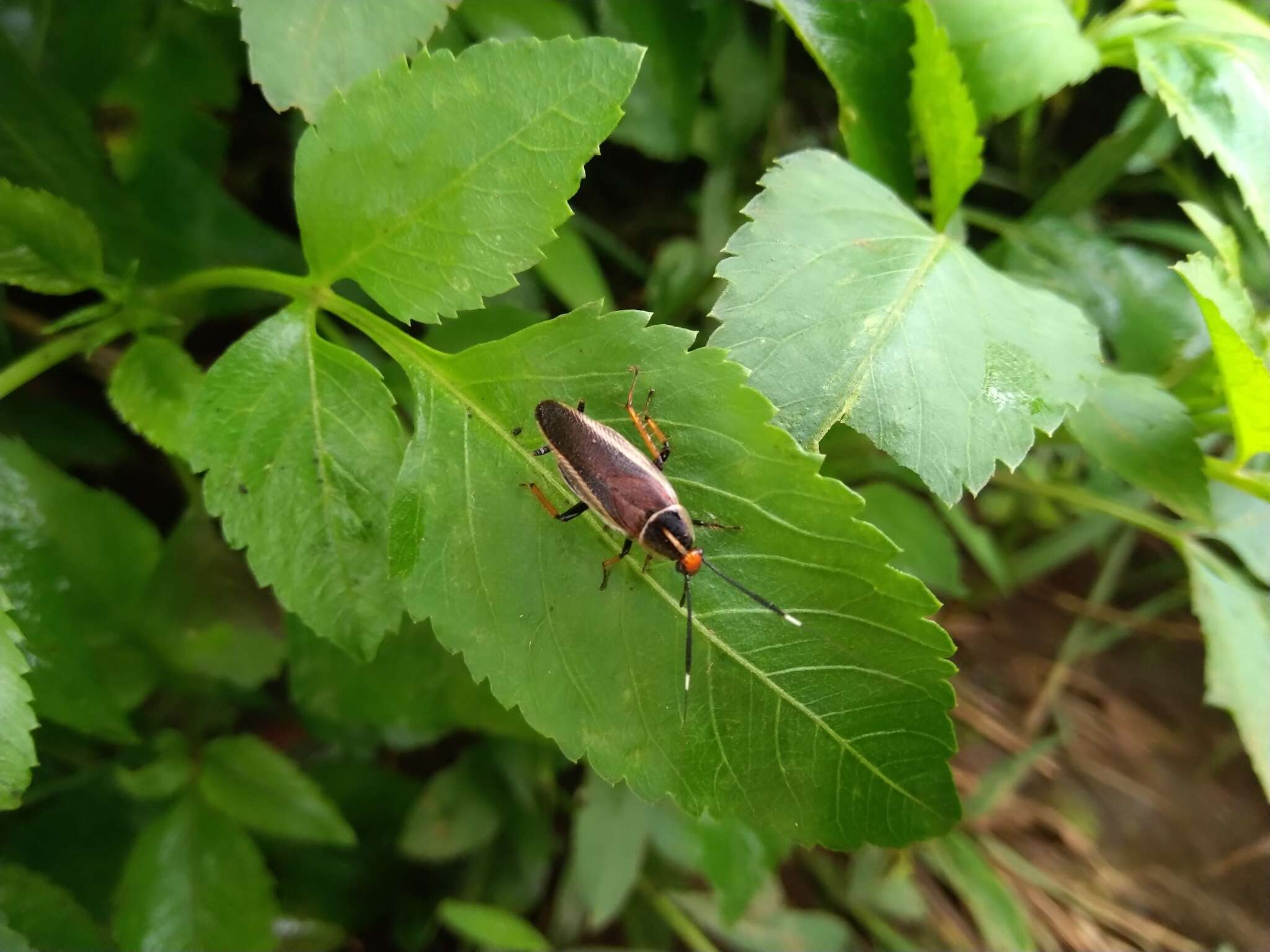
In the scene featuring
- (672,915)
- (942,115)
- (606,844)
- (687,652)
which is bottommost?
(672,915)

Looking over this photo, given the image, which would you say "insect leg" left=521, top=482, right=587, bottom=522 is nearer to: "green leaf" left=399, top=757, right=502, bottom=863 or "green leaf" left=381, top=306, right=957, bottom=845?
"green leaf" left=381, top=306, right=957, bottom=845

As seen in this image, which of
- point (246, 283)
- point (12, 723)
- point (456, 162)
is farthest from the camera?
point (246, 283)

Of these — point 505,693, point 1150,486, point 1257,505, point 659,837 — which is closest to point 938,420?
point 1150,486

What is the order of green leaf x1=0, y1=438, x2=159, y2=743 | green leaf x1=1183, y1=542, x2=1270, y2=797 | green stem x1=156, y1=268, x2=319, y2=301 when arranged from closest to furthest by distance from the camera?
green stem x1=156, y1=268, x2=319, y2=301, green leaf x1=0, y1=438, x2=159, y2=743, green leaf x1=1183, y1=542, x2=1270, y2=797

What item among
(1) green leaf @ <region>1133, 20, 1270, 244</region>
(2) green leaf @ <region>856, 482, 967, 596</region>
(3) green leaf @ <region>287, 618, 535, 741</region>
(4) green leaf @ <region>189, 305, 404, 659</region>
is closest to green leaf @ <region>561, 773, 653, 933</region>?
(3) green leaf @ <region>287, 618, 535, 741</region>

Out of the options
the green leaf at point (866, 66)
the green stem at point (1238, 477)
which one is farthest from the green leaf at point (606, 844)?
the green leaf at point (866, 66)

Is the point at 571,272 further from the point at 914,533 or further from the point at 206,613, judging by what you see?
the point at 206,613

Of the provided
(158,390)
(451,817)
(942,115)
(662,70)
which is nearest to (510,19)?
(662,70)
